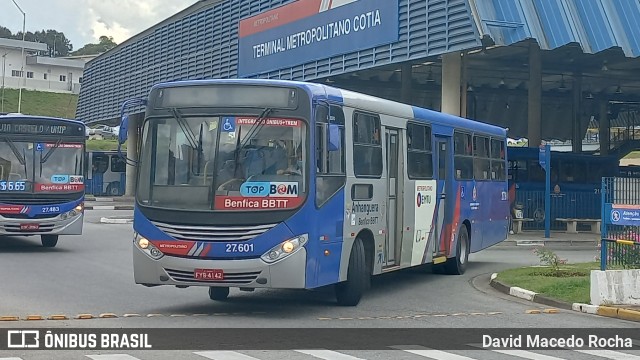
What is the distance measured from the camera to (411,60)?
3019cm

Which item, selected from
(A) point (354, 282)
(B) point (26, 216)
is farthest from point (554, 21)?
(A) point (354, 282)

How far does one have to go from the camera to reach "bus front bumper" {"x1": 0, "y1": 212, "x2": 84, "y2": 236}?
21281 mm

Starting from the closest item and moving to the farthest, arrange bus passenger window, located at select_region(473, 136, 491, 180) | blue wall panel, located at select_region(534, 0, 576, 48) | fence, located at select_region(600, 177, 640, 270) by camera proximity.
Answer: fence, located at select_region(600, 177, 640, 270) → bus passenger window, located at select_region(473, 136, 491, 180) → blue wall panel, located at select_region(534, 0, 576, 48)

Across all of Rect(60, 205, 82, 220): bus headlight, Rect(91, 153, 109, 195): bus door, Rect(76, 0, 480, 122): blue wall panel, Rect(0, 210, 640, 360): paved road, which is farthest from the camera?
Rect(91, 153, 109, 195): bus door

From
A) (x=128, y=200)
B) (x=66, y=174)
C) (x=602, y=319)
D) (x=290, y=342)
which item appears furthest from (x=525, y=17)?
(x=128, y=200)

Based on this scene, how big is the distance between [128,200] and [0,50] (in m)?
60.7

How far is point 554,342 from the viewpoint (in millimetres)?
10750

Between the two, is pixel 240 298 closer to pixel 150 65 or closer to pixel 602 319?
pixel 602 319

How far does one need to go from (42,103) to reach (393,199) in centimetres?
10402

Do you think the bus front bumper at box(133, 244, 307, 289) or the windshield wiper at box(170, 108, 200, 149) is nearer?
the bus front bumper at box(133, 244, 307, 289)

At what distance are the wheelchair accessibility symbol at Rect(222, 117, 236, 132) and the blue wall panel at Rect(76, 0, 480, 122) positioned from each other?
51.7 ft

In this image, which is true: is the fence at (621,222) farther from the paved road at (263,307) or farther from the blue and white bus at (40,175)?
the blue and white bus at (40,175)

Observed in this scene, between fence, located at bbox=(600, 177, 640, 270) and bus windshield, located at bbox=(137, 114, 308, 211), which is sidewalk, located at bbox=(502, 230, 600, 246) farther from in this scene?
bus windshield, located at bbox=(137, 114, 308, 211)

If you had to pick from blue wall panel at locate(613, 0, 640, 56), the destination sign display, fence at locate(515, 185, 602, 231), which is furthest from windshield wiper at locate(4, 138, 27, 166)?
fence at locate(515, 185, 602, 231)
